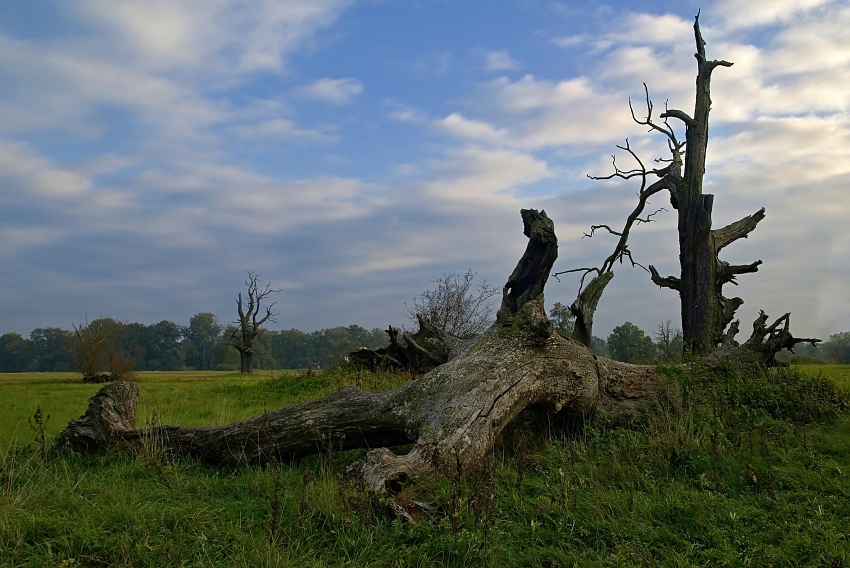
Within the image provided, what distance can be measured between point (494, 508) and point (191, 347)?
93.7 m

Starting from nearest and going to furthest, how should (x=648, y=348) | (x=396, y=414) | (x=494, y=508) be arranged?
(x=494, y=508) → (x=396, y=414) → (x=648, y=348)

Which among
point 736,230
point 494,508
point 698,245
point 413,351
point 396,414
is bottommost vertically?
point 494,508

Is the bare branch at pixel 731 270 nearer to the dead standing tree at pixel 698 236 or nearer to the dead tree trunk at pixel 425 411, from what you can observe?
the dead standing tree at pixel 698 236

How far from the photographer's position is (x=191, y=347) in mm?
90812

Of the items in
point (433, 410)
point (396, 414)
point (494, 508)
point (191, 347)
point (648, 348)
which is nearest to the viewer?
point (494, 508)

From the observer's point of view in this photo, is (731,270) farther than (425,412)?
Yes

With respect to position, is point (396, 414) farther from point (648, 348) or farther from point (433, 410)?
point (648, 348)

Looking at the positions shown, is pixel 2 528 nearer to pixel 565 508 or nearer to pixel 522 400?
pixel 565 508

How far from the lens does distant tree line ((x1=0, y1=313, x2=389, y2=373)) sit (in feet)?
255

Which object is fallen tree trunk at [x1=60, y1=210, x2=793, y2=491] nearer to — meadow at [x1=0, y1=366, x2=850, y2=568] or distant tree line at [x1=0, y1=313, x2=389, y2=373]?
meadow at [x1=0, y1=366, x2=850, y2=568]

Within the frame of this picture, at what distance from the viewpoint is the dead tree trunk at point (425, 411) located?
6.49 metres

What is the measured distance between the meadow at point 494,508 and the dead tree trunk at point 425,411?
289 millimetres

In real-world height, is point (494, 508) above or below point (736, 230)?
below

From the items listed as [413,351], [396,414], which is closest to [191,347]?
[413,351]
